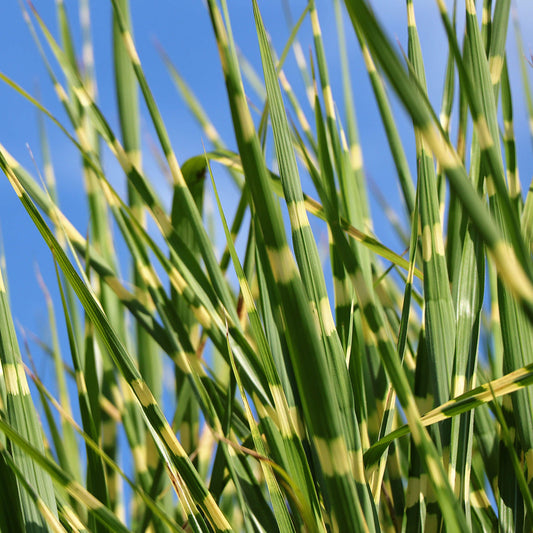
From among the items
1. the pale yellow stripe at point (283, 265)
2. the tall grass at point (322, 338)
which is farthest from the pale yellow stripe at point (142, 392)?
the pale yellow stripe at point (283, 265)

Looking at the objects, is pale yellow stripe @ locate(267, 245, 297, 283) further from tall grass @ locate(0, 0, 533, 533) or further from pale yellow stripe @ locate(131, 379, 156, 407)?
pale yellow stripe @ locate(131, 379, 156, 407)

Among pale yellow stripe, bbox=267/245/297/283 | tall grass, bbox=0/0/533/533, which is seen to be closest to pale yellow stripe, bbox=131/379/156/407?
tall grass, bbox=0/0/533/533

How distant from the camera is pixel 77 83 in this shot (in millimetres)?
586

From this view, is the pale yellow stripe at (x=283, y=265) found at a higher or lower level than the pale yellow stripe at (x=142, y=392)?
higher

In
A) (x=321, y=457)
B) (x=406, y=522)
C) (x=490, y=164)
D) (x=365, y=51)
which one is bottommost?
(x=406, y=522)

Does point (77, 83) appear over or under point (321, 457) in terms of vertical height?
over

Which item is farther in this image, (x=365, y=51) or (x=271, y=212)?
(x=365, y=51)

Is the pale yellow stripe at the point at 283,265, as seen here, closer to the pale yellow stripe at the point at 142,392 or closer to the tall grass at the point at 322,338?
the tall grass at the point at 322,338

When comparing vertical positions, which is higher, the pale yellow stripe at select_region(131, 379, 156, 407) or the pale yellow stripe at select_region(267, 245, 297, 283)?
the pale yellow stripe at select_region(267, 245, 297, 283)

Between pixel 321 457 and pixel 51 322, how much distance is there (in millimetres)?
599

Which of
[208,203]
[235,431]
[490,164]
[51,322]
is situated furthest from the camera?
[208,203]

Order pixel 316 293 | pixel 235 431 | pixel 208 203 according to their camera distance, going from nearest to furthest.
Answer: pixel 316 293 < pixel 235 431 < pixel 208 203

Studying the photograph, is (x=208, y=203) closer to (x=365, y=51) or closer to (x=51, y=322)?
(x=51, y=322)

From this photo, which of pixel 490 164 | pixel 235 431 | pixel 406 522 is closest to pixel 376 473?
pixel 406 522
